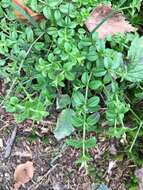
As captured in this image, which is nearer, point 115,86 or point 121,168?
point 115,86

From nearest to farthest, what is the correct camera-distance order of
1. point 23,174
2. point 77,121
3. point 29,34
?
point 77,121, point 29,34, point 23,174

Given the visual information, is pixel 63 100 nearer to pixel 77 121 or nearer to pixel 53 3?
pixel 77 121

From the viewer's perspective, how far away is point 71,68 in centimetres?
170

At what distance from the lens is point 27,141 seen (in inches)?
76.4

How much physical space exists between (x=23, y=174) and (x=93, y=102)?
47cm

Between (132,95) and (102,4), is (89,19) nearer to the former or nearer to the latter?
(102,4)

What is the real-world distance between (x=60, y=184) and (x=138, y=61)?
24.2 inches

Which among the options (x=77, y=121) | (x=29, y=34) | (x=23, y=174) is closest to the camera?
(x=77, y=121)

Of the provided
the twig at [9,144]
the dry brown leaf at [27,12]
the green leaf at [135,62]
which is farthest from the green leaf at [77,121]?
the dry brown leaf at [27,12]

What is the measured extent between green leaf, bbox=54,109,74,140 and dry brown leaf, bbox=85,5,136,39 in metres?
0.34

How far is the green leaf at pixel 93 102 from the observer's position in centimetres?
171

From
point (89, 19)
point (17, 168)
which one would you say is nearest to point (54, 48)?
point (89, 19)

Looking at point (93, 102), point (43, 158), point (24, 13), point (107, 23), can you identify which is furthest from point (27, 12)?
point (43, 158)

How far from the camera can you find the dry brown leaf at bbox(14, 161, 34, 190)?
1921 millimetres
